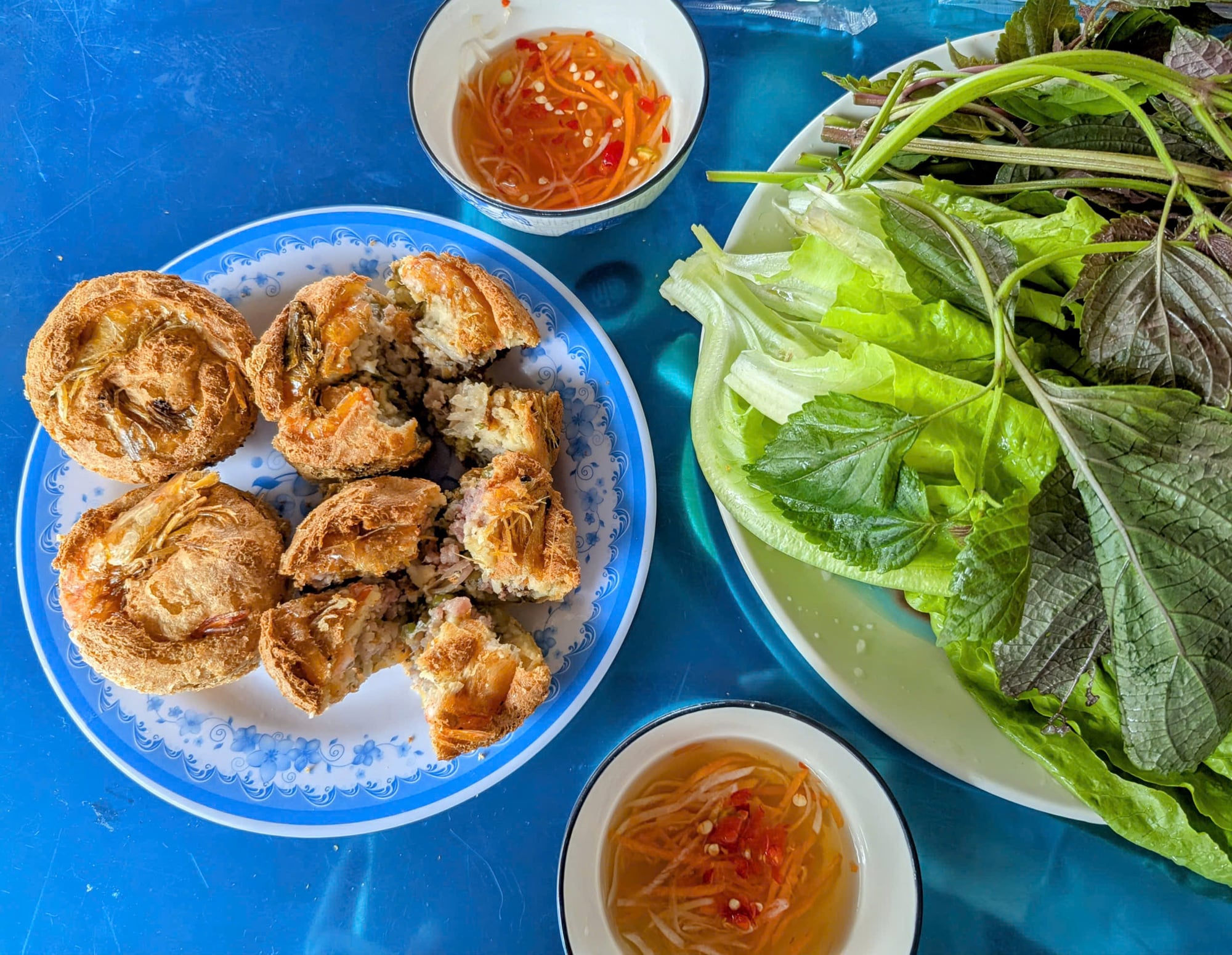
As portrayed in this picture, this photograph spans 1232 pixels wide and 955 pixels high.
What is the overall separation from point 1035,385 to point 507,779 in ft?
4.33

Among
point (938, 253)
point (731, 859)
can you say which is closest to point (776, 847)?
point (731, 859)

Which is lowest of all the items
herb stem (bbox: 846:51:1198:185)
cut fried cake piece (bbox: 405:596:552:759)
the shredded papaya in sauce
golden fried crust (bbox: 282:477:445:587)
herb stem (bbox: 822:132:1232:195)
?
the shredded papaya in sauce

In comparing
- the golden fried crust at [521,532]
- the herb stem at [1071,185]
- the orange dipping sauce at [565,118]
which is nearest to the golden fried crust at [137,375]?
the golden fried crust at [521,532]

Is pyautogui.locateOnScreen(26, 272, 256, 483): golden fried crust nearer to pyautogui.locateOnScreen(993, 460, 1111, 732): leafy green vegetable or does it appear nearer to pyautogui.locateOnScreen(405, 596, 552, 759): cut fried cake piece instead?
pyautogui.locateOnScreen(405, 596, 552, 759): cut fried cake piece

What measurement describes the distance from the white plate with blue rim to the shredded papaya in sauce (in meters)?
0.27

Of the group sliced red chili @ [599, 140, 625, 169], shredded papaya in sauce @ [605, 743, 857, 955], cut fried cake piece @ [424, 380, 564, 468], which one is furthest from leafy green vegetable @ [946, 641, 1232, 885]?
sliced red chili @ [599, 140, 625, 169]

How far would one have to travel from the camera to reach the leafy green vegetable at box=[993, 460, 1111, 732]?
121cm

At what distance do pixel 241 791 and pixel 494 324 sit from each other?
3.54ft

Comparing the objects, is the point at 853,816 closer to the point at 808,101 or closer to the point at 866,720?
the point at 866,720

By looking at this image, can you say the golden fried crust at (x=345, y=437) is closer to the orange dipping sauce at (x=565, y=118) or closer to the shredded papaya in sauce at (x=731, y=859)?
the orange dipping sauce at (x=565, y=118)

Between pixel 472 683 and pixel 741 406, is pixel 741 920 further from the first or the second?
pixel 741 406

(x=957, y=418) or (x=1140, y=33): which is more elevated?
(x=1140, y=33)

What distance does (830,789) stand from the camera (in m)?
1.57

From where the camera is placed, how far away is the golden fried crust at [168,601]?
→ 1521 mm
